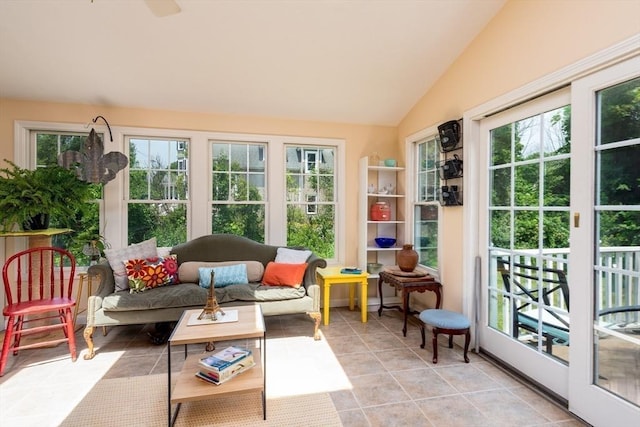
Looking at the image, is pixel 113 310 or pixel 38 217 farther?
pixel 38 217

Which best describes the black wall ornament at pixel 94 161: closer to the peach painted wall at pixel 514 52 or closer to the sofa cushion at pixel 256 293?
the sofa cushion at pixel 256 293

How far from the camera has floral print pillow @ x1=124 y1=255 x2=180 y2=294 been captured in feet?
10.3

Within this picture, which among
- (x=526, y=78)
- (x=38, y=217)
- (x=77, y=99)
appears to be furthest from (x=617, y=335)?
(x=77, y=99)

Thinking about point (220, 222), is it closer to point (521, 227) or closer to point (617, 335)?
point (521, 227)

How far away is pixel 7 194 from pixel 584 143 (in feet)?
14.7

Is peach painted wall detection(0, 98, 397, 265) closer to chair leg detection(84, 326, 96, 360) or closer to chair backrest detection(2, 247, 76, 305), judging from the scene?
chair backrest detection(2, 247, 76, 305)

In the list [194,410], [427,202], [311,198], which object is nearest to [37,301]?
[194,410]

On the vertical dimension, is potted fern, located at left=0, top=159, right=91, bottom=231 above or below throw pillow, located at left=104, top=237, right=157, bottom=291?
above

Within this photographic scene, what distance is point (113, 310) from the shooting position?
2908 mm

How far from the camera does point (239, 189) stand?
4168 mm

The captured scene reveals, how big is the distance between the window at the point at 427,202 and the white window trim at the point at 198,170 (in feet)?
3.08

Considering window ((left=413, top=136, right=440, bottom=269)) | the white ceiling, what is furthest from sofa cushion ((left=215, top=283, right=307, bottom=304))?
the white ceiling

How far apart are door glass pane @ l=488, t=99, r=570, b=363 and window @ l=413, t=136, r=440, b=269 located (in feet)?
2.77

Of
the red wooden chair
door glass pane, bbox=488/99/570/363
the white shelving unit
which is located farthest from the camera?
the white shelving unit
